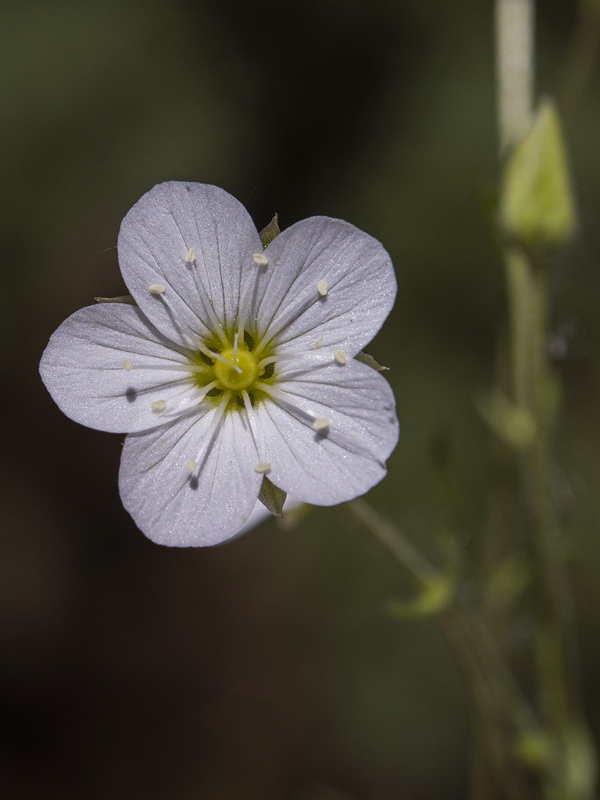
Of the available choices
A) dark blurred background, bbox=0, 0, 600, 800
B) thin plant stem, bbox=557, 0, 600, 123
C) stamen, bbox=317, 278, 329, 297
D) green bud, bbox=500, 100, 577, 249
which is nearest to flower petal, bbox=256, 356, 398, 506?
stamen, bbox=317, 278, 329, 297

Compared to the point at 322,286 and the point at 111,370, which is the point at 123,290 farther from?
the point at 322,286

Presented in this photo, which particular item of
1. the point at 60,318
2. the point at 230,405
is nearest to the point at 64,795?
the point at 60,318

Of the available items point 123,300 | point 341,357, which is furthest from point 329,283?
point 123,300

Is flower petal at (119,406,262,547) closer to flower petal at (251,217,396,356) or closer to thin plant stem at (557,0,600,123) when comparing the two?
flower petal at (251,217,396,356)

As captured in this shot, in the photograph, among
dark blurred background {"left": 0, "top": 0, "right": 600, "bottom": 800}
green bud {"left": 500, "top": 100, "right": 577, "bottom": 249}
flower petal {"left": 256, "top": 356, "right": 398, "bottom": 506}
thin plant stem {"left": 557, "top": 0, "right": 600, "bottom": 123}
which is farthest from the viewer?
dark blurred background {"left": 0, "top": 0, "right": 600, "bottom": 800}

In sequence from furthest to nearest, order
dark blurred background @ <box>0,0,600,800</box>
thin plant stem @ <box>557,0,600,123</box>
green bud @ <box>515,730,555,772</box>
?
dark blurred background @ <box>0,0,600,800</box> < thin plant stem @ <box>557,0,600,123</box> < green bud @ <box>515,730,555,772</box>

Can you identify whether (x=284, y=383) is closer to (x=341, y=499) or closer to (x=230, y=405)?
(x=230, y=405)
